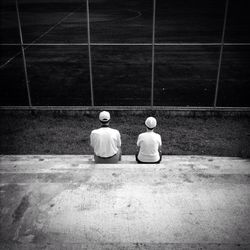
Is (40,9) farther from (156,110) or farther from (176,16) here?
(156,110)

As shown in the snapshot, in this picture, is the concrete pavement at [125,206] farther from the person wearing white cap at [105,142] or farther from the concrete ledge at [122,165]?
the person wearing white cap at [105,142]

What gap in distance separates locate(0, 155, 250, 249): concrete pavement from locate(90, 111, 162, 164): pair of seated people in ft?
1.15

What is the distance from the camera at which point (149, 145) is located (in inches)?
233

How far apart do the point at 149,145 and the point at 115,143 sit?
2.22 feet

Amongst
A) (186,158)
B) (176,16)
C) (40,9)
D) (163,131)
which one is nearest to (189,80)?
(163,131)

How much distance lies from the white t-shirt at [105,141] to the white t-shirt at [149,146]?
0.48m

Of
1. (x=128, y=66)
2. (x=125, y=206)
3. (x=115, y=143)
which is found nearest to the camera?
(x=125, y=206)

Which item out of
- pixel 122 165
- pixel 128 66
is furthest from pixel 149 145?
pixel 128 66

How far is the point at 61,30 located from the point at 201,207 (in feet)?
91.1

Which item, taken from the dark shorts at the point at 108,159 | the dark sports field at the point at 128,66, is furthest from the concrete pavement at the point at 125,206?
the dark sports field at the point at 128,66

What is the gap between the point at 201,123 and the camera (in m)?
9.66

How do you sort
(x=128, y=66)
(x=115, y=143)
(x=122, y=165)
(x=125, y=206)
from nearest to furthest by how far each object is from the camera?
→ (x=125, y=206)
(x=122, y=165)
(x=115, y=143)
(x=128, y=66)

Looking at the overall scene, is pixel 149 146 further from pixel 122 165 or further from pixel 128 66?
pixel 128 66

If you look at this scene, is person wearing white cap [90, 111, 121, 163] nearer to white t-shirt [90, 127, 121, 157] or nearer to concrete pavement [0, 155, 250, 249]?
white t-shirt [90, 127, 121, 157]
